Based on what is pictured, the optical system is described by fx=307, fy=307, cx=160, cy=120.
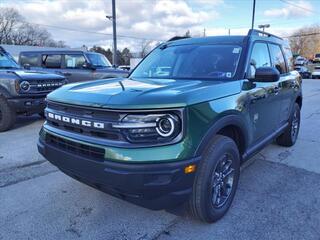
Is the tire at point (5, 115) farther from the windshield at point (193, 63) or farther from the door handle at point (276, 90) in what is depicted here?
the door handle at point (276, 90)

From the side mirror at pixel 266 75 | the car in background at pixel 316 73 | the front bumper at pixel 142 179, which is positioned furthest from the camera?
the car in background at pixel 316 73

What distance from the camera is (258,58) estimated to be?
13.0ft

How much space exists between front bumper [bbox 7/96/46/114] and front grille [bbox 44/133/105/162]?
12.3ft

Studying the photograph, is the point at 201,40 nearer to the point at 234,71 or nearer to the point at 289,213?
the point at 234,71

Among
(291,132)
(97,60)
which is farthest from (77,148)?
(97,60)

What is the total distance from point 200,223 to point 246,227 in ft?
1.45

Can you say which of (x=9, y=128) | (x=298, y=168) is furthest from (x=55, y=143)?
(x=9, y=128)

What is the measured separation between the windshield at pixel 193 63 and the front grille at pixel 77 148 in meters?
1.55

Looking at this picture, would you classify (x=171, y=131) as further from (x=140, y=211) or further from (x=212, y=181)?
(x=140, y=211)

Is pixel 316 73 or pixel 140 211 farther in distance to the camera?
pixel 316 73

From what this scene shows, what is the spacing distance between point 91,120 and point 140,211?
120 centimetres

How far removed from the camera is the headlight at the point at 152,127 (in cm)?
245

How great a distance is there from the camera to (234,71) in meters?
3.50

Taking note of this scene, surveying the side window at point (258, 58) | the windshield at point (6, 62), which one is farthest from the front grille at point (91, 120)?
the windshield at point (6, 62)
